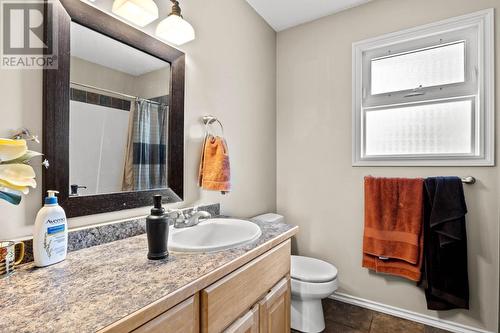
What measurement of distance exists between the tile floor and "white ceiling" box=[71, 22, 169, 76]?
2015mm

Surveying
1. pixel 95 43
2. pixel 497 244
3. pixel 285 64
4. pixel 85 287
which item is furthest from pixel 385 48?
pixel 85 287

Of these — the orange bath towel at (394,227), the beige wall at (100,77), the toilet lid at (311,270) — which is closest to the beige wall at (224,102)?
the beige wall at (100,77)

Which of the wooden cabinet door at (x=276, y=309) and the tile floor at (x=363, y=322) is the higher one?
the wooden cabinet door at (x=276, y=309)

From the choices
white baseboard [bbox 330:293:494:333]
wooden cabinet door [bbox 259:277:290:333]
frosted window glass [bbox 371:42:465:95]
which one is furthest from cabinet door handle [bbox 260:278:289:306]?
frosted window glass [bbox 371:42:465:95]

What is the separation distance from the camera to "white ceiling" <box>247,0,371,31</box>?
205cm

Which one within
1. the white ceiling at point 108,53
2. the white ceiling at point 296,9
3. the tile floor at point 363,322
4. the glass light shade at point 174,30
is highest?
the white ceiling at point 296,9

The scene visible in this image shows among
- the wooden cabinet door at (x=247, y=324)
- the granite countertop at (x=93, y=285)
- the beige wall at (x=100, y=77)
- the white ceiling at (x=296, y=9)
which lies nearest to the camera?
the granite countertop at (x=93, y=285)

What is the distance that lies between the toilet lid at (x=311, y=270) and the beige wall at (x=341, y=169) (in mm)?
296

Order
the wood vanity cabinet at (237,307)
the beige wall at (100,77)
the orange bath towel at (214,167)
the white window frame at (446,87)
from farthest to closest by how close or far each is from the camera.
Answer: the white window frame at (446,87) < the orange bath towel at (214,167) < the beige wall at (100,77) < the wood vanity cabinet at (237,307)

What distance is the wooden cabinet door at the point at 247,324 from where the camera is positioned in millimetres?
906

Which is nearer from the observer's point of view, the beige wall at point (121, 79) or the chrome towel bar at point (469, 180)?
the beige wall at point (121, 79)

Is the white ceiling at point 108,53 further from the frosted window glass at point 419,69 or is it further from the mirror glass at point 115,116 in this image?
the frosted window glass at point 419,69

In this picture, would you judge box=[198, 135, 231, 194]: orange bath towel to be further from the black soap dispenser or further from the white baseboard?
the white baseboard

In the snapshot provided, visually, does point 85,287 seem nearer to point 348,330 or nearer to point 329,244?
point 348,330
